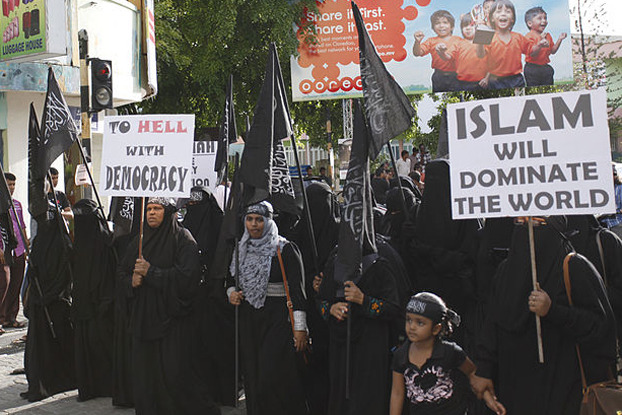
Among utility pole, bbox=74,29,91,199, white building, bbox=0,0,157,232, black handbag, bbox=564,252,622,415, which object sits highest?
white building, bbox=0,0,157,232

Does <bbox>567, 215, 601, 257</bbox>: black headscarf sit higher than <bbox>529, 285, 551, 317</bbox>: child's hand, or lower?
higher

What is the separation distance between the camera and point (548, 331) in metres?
4.30

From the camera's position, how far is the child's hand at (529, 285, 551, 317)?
405 centimetres

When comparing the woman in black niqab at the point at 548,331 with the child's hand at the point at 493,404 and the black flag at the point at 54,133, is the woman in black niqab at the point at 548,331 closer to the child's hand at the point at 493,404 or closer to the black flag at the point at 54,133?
the child's hand at the point at 493,404

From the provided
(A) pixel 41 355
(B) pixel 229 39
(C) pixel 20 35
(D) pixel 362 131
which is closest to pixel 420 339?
(D) pixel 362 131

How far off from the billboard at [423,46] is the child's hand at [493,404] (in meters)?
15.7

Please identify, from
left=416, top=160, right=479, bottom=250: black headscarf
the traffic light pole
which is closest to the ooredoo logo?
the traffic light pole

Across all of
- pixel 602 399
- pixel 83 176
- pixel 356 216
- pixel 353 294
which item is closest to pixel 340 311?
pixel 353 294

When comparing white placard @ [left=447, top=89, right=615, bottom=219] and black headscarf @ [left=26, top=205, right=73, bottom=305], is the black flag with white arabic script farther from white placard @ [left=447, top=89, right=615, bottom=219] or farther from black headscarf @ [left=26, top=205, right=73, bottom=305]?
black headscarf @ [left=26, top=205, right=73, bottom=305]

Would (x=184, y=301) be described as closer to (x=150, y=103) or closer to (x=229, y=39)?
(x=229, y=39)

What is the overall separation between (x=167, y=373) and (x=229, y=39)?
45.2ft

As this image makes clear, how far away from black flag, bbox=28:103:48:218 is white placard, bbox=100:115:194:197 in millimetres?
1317

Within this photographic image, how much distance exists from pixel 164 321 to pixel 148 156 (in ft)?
4.22

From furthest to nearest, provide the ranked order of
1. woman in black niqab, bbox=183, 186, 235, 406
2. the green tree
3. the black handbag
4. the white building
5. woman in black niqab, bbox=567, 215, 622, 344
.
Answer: the green tree → the white building → woman in black niqab, bbox=183, 186, 235, 406 → woman in black niqab, bbox=567, 215, 622, 344 → the black handbag
